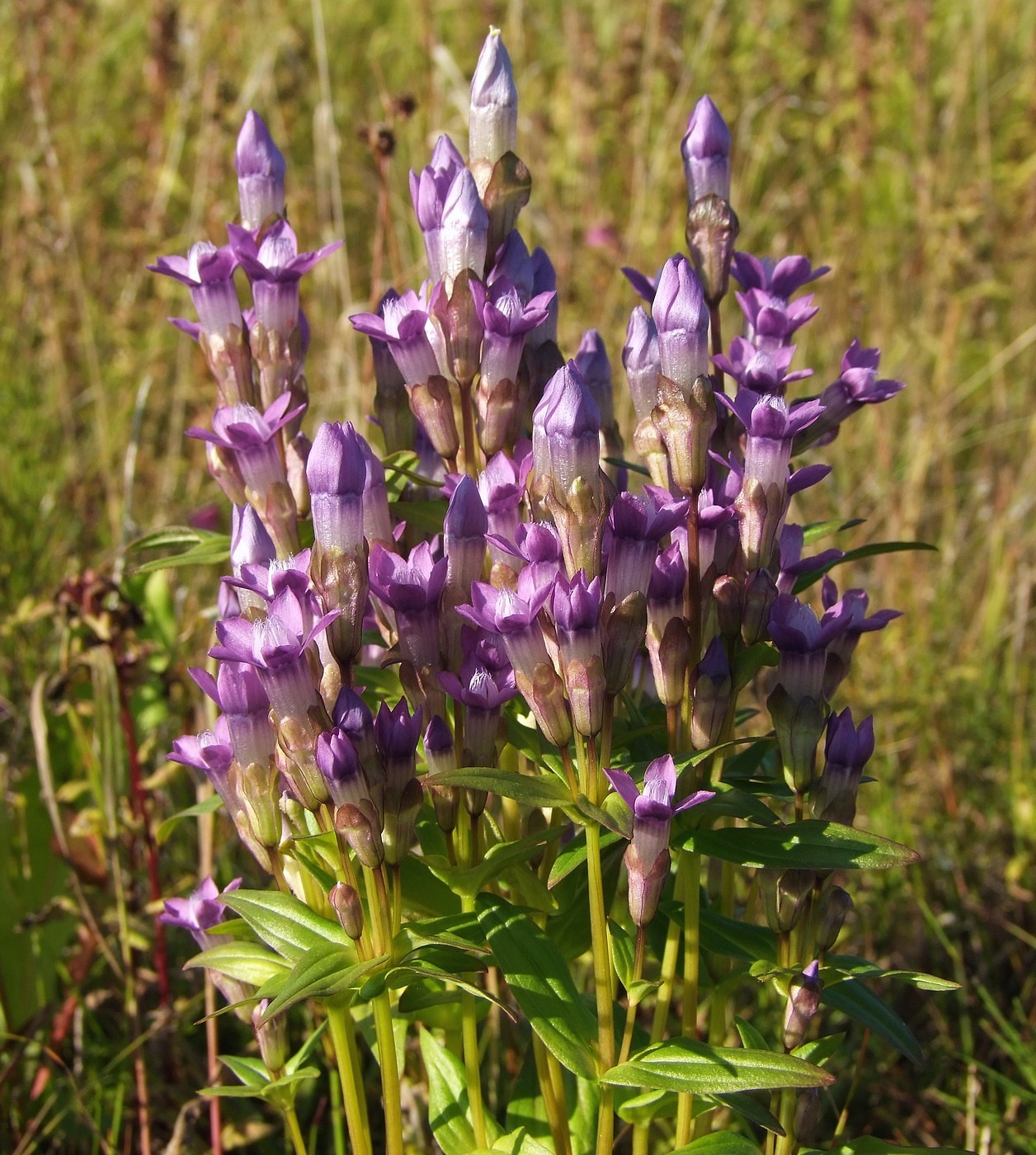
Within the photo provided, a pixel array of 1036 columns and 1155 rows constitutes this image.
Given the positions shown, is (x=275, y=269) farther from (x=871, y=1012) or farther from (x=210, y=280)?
(x=871, y=1012)

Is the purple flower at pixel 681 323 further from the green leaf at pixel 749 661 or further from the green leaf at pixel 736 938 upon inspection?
the green leaf at pixel 736 938

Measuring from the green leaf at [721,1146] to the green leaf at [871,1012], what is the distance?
190 millimetres

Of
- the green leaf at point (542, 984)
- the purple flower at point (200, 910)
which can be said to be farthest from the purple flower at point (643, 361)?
the purple flower at point (200, 910)

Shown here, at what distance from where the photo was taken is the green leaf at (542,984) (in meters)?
1.38

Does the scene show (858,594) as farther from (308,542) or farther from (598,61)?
(598,61)

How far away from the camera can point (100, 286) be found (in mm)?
4516

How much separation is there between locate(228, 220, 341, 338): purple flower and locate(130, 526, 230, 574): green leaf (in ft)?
1.00

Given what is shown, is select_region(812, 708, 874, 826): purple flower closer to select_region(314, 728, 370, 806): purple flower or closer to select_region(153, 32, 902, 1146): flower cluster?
select_region(153, 32, 902, 1146): flower cluster

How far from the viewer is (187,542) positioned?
73.0 inches

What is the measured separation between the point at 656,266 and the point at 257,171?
245 centimetres

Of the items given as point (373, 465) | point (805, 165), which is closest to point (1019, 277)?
point (805, 165)

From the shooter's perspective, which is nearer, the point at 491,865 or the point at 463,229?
the point at 491,865

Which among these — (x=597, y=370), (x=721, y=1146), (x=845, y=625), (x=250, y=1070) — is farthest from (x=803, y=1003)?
(x=597, y=370)

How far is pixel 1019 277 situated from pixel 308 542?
375 cm
